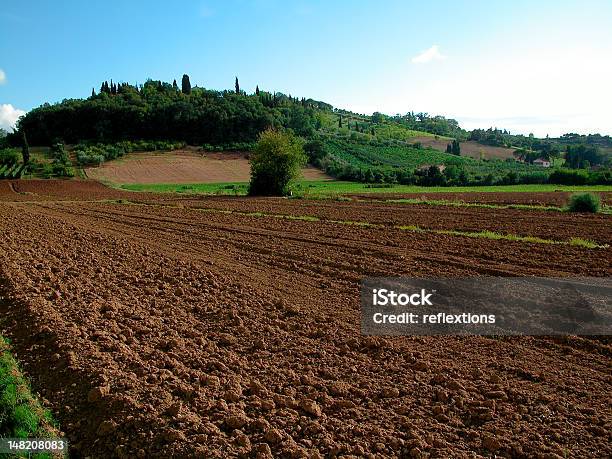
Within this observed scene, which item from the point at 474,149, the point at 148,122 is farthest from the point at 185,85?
the point at 474,149

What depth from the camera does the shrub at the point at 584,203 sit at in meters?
31.2

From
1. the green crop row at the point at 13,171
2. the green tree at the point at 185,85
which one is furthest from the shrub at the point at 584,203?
the green tree at the point at 185,85

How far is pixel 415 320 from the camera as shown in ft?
32.0

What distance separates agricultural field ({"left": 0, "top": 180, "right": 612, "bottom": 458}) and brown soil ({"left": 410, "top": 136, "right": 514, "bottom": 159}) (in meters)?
136

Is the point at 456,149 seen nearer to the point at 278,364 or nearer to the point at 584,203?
the point at 584,203

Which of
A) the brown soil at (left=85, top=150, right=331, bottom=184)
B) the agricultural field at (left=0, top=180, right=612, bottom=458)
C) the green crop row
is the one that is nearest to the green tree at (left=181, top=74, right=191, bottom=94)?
the brown soil at (left=85, top=150, right=331, bottom=184)

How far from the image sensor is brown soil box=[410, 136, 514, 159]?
A: 142 metres

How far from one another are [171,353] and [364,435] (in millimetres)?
3700

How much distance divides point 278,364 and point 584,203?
31236 mm

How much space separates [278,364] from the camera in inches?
298

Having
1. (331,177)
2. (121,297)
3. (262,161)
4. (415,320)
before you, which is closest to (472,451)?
(415,320)

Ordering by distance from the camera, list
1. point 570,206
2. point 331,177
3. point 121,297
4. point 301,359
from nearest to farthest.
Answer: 1. point 301,359
2. point 121,297
3. point 570,206
4. point 331,177

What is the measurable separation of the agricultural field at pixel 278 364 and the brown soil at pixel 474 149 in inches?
5360

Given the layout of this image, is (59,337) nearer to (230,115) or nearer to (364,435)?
(364,435)
